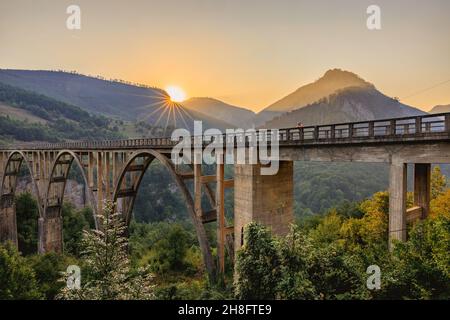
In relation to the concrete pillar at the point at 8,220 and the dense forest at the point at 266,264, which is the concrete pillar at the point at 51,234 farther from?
the concrete pillar at the point at 8,220

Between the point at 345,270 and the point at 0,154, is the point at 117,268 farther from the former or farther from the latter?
the point at 0,154

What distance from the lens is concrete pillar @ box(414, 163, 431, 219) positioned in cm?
1489

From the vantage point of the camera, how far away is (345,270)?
1030 centimetres

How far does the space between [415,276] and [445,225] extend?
6.99ft

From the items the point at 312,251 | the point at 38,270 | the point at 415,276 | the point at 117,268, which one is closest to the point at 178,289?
the point at 117,268

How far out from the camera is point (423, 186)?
51.1 ft

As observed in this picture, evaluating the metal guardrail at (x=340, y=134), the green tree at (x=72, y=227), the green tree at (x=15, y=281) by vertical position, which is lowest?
the green tree at (x=72, y=227)

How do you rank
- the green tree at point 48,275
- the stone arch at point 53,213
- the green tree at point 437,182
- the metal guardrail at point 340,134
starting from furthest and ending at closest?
the stone arch at point 53,213 → the green tree at point 437,182 → the green tree at point 48,275 → the metal guardrail at point 340,134

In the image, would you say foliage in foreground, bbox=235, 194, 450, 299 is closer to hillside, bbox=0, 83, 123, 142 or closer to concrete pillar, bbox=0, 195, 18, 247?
concrete pillar, bbox=0, 195, 18, 247

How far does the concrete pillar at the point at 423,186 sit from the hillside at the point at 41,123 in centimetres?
13298

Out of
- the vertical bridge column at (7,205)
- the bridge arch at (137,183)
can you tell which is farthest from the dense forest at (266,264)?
the vertical bridge column at (7,205)

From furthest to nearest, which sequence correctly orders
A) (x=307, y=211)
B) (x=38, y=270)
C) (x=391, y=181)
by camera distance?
(x=307, y=211) → (x=38, y=270) → (x=391, y=181)

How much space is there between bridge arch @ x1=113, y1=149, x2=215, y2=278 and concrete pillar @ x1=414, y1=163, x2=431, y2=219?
13.1 metres

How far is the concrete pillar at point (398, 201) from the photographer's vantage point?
38.3 ft
